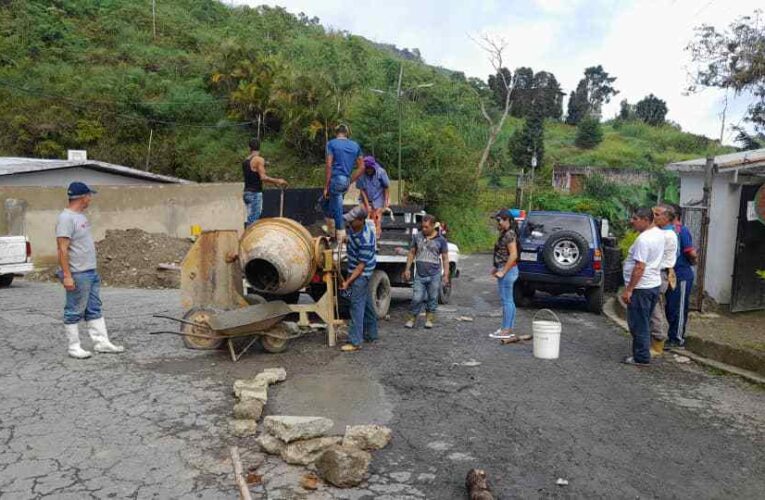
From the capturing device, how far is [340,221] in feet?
30.3

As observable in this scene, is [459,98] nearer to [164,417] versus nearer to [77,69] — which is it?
[77,69]

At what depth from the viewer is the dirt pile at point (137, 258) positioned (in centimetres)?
1534

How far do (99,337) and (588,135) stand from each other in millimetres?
51834

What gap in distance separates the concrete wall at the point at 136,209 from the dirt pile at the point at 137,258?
1.19 feet

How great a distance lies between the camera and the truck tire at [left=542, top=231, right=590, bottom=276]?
11.8 m

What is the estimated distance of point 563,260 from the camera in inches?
471

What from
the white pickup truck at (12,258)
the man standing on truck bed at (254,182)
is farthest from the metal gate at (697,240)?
the white pickup truck at (12,258)

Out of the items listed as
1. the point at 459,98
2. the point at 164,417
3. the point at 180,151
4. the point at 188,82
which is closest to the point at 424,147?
the point at 180,151

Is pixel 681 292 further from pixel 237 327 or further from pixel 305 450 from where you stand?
pixel 305 450

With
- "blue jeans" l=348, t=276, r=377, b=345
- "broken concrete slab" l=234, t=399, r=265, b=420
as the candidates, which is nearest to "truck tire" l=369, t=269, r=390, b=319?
"blue jeans" l=348, t=276, r=377, b=345

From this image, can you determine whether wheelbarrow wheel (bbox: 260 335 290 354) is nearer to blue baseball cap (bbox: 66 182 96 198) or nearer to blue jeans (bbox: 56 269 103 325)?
blue jeans (bbox: 56 269 103 325)

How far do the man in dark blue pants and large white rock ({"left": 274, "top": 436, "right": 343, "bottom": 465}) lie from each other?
592 centimetres

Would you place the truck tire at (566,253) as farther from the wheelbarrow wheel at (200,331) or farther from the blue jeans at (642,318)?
the wheelbarrow wheel at (200,331)

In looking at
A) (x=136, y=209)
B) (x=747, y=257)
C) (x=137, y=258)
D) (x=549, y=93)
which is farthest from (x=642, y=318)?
(x=549, y=93)
